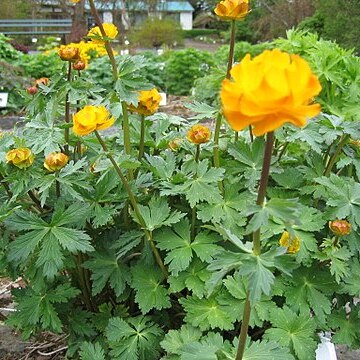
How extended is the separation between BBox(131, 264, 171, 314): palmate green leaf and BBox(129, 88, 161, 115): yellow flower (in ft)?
1.15

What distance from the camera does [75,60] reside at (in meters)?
1.33

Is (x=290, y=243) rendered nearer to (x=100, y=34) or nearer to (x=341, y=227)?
(x=341, y=227)

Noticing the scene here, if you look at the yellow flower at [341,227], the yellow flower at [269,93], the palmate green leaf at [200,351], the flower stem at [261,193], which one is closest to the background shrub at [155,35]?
the yellow flower at [341,227]

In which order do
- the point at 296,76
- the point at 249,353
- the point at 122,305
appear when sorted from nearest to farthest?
1. the point at 296,76
2. the point at 249,353
3. the point at 122,305

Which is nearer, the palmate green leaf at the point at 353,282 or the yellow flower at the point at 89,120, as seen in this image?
the yellow flower at the point at 89,120

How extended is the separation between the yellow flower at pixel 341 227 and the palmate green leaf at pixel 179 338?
1.17 ft

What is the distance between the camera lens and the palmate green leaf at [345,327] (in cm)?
132

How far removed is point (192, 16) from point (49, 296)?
28084 millimetres

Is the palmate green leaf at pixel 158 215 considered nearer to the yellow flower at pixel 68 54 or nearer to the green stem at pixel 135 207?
the green stem at pixel 135 207

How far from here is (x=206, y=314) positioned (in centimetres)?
126

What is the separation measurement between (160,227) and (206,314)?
0.22 metres

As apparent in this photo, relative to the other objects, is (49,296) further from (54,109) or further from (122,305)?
(54,109)

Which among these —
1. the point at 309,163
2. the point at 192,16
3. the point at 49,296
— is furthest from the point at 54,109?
the point at 192,16

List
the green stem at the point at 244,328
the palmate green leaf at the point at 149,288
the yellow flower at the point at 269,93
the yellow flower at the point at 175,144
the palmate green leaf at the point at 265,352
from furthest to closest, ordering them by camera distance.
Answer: the yellow flower at the point at 175,144
the palmate green leaf at the point at 149,288
the palmate green leaf at the point at 265,352
the green stem at the point at 244,328
the yellow flower at the point at 269,93
